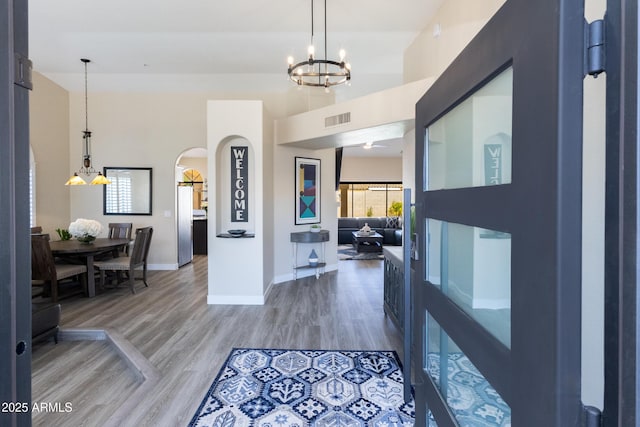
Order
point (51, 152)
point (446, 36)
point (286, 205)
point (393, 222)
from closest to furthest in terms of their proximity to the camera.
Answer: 1. point (446, 36)
2. point (286, 205)
3. point (51, 152)
4. point (393, 222)

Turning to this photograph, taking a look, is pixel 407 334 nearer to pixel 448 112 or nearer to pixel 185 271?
pixel 448 112

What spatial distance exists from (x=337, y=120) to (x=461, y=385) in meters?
4.25

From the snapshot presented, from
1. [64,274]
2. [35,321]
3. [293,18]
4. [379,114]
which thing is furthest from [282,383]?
[293,18]

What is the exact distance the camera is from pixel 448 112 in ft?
3.84

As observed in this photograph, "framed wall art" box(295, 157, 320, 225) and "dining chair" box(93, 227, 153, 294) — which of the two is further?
"framed wall art" box(295, 157, 320, 225)

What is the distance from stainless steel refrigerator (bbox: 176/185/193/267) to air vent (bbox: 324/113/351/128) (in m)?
3.92

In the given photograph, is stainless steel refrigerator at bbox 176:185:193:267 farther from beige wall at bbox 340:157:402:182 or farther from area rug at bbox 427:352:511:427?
area rug at bbox 427:352:511:427

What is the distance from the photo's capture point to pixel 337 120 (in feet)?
16.0

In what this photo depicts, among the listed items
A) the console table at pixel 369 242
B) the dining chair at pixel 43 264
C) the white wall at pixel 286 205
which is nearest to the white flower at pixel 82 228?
the dining chair at pixel 43 264

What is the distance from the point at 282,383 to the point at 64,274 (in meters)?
3.81

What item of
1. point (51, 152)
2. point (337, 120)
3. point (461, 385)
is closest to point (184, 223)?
point (51, 152)

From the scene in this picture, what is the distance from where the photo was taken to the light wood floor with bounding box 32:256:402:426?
7.80ft

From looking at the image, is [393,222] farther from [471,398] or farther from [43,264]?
[471,398]

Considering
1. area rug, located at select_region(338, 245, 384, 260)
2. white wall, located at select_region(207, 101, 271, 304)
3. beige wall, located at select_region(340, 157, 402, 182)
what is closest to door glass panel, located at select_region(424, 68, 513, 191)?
white wall, located at select_region(207, 101, 271, 304)
